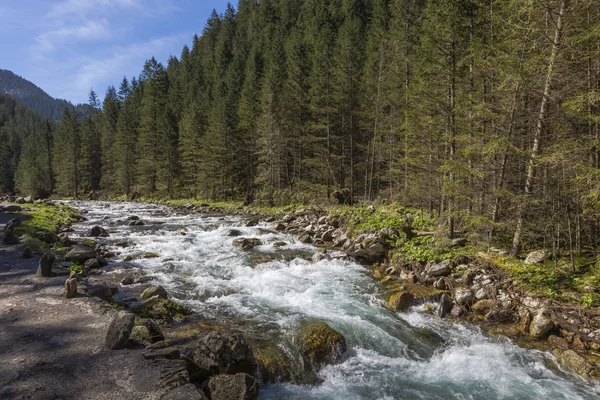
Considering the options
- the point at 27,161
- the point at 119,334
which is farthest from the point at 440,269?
the point at 27,161

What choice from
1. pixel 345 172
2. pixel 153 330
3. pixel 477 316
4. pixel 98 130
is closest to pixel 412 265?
pixel 477 316

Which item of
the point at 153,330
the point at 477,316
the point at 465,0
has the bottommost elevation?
the point at 477,316

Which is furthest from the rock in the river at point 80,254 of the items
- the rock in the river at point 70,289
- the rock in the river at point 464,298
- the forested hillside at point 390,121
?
the forested hillside at point 390,121

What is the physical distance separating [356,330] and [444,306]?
3.13 m

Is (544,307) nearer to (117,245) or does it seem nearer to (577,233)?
(577,233)

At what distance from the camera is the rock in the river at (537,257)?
10203 millimetres

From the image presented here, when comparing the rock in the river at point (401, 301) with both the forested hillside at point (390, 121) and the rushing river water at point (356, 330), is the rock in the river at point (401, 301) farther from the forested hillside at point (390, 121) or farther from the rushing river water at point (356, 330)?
the forested hillside at point (390, 121)

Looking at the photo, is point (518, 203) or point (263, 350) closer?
point (263, 350)

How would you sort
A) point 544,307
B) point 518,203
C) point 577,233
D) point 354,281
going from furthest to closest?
point 354,281 → point 518,203 → point 577,233 → point 544,307

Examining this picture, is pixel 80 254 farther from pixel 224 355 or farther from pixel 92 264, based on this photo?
pixel 224 355

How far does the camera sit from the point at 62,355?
6211mm

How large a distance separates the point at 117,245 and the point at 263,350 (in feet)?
48.4

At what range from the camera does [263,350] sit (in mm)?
7613

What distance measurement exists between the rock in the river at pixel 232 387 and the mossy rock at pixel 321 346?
1.99 metres
